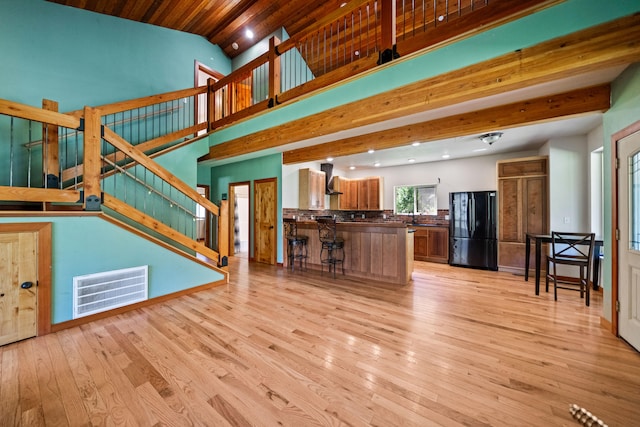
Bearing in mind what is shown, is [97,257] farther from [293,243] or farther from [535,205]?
[535,205]

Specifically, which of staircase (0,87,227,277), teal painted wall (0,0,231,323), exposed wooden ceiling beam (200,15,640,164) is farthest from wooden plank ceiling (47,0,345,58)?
exposed wooden ceiling beam (200,15,640,164)

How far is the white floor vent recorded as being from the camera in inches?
105

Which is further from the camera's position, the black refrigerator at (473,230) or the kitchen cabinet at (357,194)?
the kitchen cabinet at (357,194)

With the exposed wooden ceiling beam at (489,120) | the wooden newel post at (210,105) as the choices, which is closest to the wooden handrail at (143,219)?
the wooden newel post at (210,105)

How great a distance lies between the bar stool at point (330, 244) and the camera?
4465 mm

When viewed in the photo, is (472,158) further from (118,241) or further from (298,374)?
(118,241)

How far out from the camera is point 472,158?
604 centimetres

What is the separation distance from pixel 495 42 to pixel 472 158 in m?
4.36

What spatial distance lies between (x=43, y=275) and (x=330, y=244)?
3.63 metres

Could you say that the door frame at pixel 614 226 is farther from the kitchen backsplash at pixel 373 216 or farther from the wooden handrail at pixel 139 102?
the wooden handrail at pixel 139 102

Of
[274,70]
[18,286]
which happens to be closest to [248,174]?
[274,70]

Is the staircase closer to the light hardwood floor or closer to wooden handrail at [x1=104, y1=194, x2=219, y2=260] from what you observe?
wooden handrail at [x1=104, y1=194, x2=219, y2=260]

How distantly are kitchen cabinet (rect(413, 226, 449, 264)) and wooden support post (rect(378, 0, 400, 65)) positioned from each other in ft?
14.3

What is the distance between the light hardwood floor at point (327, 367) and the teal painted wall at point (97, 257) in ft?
1.11
